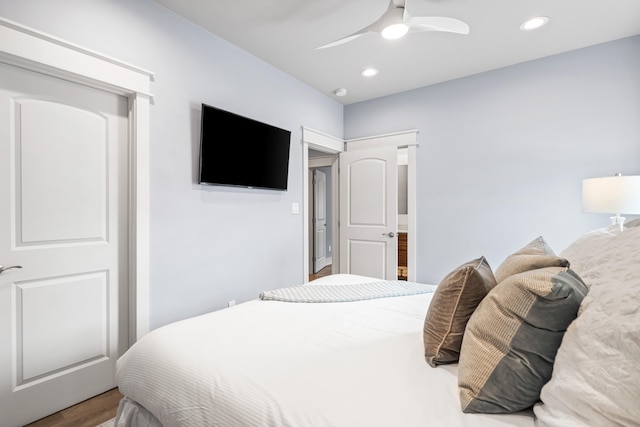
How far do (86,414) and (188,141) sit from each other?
1874 mm

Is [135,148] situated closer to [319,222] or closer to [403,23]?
[403,23]

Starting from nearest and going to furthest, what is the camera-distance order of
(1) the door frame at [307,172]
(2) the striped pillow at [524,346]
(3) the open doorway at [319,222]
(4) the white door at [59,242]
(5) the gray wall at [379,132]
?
(2) the striped pillow at [524,346], (4) the white door at [59,242], (5) the gray wall at [379,132], (1) the door frame at [307,172], (3) the open doorway at [319,222]

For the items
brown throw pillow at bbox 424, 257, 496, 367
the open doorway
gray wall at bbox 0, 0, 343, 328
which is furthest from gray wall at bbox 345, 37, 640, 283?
brown throw pillow at bbox 424, 257, 496, 367

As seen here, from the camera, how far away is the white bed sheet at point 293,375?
843mm

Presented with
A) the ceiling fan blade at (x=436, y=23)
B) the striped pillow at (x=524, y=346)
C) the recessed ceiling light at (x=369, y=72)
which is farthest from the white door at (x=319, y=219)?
the striped pillow at (x=524, y=346)

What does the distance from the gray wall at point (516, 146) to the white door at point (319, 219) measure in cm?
239

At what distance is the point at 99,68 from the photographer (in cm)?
187

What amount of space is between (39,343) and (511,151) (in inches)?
159

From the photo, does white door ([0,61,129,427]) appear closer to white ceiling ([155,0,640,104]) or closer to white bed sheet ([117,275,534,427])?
white bed sheet ([117,275,534,427])

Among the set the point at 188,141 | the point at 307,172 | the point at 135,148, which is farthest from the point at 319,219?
the point at 135,148

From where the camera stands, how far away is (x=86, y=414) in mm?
1812

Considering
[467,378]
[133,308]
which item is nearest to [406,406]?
[467,378]

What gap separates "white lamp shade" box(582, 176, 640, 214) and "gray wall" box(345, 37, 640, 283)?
699mm

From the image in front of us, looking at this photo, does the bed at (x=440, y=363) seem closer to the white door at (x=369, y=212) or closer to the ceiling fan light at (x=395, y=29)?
the ceiling fan light at (x=395, y=29)
